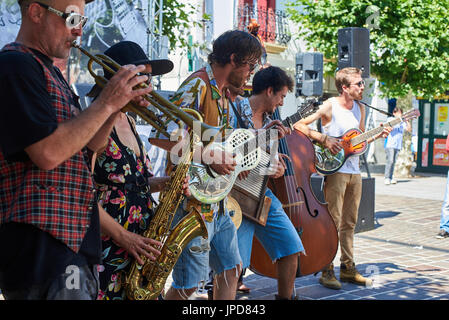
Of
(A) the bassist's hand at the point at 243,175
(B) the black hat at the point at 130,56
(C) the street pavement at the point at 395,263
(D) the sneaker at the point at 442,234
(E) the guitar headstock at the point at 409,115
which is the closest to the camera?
(B) the black hat at the point at 130,56

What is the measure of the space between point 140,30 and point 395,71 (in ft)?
31.8

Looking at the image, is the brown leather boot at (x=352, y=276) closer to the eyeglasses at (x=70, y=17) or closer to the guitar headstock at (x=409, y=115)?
the guitar headstock at (x=409, y=115)

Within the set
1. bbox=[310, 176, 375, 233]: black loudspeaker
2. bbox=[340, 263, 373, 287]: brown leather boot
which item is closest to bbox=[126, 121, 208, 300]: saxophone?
bbox=[340, 263, 373, 287]: brown leather boot

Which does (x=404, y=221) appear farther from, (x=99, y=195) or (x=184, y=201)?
(x=99, y=195)

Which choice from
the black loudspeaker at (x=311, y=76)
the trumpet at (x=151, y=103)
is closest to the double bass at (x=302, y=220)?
the trumpet at (x=151, y=103)

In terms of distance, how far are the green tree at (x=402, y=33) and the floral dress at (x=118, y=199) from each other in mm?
12445

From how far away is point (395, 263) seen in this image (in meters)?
6.27

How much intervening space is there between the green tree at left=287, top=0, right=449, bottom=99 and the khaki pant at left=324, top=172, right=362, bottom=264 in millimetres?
9276

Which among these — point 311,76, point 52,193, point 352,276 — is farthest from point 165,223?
point 311,76

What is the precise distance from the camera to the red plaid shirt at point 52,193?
178 centimetres

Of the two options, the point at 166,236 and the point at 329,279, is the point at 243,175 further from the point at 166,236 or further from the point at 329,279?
the point at 329,279

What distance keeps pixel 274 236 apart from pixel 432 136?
1720 cm

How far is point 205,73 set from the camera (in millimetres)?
3234

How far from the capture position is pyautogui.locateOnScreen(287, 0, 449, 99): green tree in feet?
46.3
